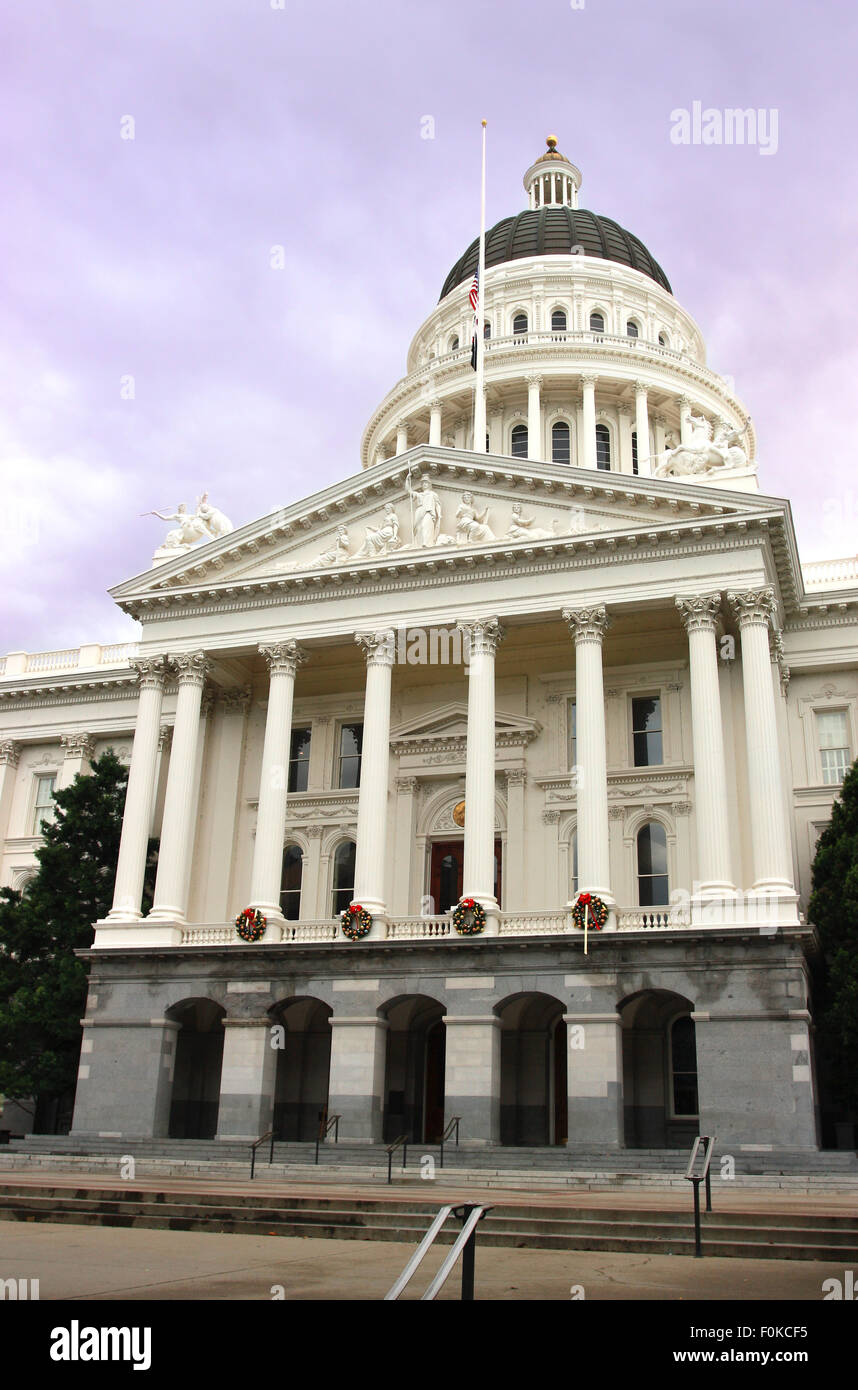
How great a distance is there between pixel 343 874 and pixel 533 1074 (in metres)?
9.01

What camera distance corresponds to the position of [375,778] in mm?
35906

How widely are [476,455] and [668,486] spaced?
6.16 meters

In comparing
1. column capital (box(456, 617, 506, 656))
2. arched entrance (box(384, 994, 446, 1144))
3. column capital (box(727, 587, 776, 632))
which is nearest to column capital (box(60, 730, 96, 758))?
arched entrance (box(384, 994, 446, 1144))

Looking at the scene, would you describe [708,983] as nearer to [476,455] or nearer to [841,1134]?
[841,1134]

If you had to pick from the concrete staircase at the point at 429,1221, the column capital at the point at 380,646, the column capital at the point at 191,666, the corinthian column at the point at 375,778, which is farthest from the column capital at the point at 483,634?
the concrete staircase at the point at 429,1221

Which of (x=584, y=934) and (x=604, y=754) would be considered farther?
(x=604, y=754)

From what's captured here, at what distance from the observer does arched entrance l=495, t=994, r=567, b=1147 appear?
3400cm

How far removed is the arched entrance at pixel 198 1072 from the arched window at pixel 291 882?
406cm

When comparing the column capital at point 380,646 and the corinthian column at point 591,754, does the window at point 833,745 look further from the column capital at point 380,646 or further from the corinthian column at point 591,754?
the column capital at point 380,646

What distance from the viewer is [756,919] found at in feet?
99.7

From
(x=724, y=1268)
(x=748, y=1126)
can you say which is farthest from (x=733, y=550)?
(x=724, y=1268)

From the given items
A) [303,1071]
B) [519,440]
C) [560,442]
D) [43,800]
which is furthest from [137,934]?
[560,442]

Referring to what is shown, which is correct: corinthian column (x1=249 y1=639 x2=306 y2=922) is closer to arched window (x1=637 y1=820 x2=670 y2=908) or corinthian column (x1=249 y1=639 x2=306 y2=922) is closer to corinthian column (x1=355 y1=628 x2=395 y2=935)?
corinthian column (x1=355 y1=628 x2=395 y2=935)
